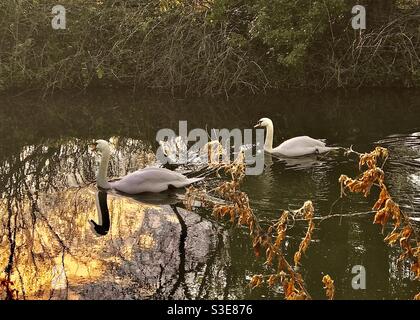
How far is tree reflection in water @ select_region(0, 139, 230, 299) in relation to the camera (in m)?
5.20

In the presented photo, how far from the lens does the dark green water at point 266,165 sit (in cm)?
529

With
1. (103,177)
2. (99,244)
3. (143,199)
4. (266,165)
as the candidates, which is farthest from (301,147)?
(99,244)

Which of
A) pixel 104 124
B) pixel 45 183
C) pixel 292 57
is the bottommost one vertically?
pixel 45 183

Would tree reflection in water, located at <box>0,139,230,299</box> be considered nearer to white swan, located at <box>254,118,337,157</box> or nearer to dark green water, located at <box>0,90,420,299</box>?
dark green water, located at <box>0,90,420,299</box>

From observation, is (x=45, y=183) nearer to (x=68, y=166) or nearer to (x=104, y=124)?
(x=68, y=166)

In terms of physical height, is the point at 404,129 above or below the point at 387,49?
below

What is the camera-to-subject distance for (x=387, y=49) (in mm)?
13859

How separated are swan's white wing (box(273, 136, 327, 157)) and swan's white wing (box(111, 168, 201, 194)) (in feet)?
5.92

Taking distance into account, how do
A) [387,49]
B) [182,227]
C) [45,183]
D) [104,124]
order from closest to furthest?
[182,227] < [45,183] < [104,124] < [387,49]

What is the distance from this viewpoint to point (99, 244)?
20.0 ft

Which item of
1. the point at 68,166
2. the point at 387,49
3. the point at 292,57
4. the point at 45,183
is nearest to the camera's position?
the point at 45,183

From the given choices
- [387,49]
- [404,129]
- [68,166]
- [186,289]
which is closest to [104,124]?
[68,166]
